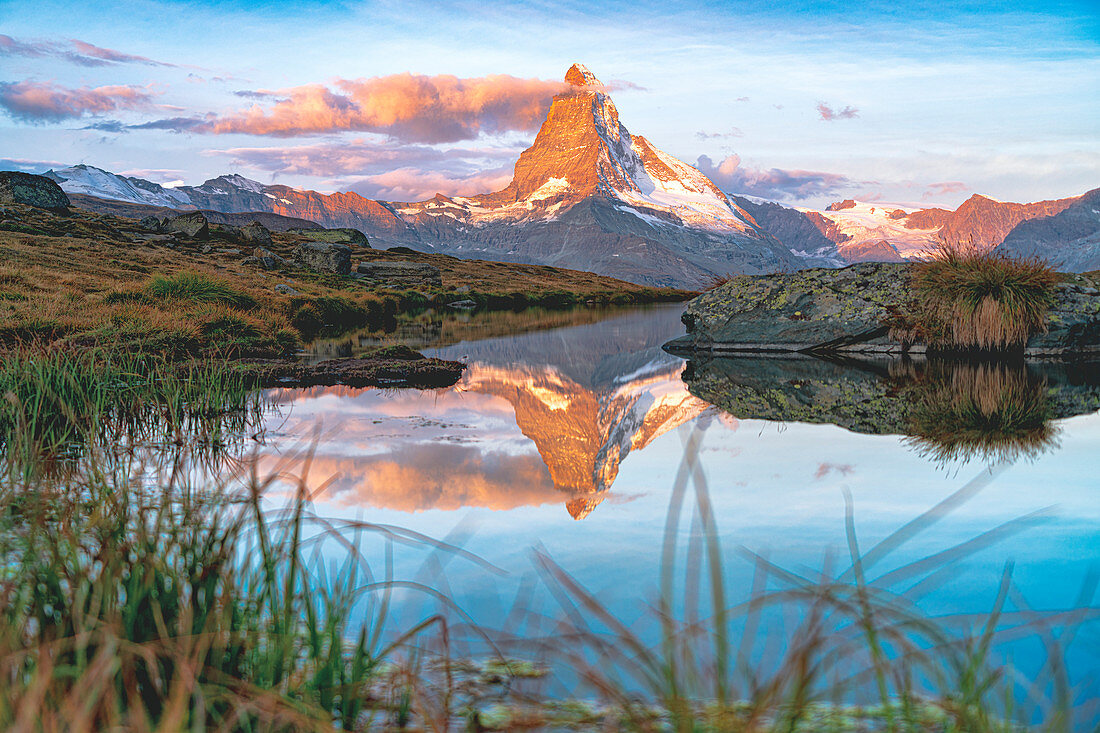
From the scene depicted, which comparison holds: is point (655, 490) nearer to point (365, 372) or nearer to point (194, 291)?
point (365, 372)

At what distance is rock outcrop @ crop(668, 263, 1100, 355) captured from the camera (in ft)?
43.9

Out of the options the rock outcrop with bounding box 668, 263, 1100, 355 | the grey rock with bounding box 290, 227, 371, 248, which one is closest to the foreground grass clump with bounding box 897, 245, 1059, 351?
the rock outcrop with bounding box 668, 263, 1100, 355

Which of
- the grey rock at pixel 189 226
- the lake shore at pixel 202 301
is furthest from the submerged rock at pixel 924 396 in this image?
the grey rock at pixel 189 226

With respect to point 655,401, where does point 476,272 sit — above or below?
above

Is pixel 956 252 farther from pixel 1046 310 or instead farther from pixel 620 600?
pixel 620 600

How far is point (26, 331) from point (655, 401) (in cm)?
1029

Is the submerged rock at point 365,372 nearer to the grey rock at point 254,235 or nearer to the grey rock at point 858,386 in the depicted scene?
the grey rock at point 858,386

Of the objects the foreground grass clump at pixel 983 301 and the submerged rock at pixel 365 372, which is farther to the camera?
the foreground grass clump at pixel 983 301

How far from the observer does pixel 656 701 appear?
2.47 metres

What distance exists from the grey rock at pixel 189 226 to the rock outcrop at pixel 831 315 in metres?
49.1

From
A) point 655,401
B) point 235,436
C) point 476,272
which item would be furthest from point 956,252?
point 476,272

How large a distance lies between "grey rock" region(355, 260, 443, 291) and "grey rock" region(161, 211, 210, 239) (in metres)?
12.9

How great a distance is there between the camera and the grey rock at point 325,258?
4634 cm

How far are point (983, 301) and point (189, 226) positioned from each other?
2202 inches
